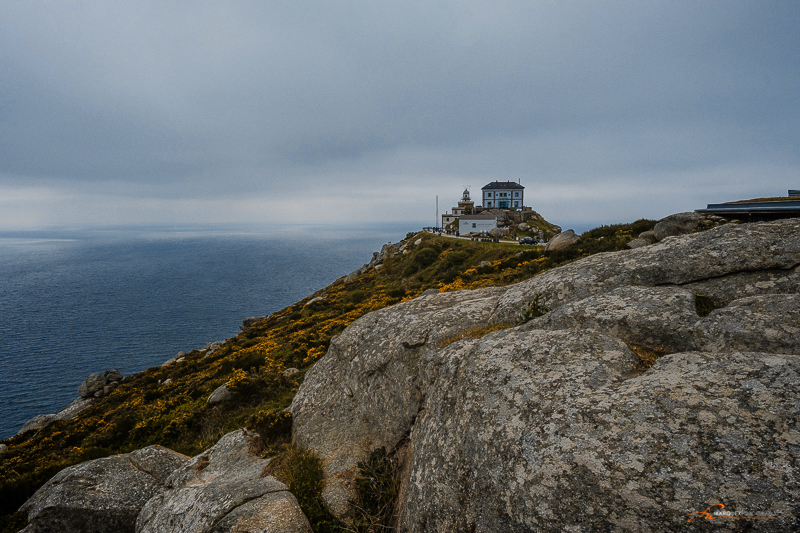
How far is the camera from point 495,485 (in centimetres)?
518

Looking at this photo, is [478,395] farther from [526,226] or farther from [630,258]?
[526,226]

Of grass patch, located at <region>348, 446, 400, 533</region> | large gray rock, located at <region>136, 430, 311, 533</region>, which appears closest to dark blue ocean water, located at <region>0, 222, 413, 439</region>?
large gray rock, located at <region>136, 430, 311, 533</region>

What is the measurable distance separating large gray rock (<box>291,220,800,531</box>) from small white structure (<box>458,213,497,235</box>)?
6756 cm

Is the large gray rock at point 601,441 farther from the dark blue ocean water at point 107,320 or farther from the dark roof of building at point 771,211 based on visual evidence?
the dark blue ocean water at point 107,320

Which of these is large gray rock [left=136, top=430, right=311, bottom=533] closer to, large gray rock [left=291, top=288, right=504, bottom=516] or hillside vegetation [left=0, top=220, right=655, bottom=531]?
hillside vegetation [left=0, top=220, right=655, bottom=531]

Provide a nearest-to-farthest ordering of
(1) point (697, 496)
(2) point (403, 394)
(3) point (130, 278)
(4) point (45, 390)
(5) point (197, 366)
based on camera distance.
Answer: (1) point (697, 496) → (2) point (403, 394) → (5) point (197, 366) → (4) point (45, 390) → (3) point (130, 278)

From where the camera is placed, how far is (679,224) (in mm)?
17938

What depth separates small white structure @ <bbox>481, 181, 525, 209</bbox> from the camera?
97.5 meters

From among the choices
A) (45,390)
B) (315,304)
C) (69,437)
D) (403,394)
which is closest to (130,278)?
(45,390)

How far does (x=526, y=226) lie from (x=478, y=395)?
236ft

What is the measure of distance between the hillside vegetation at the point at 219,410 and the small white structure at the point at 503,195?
63950 millimetres

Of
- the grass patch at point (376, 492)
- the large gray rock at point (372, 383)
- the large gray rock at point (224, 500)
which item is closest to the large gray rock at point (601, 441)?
the grass patch at point (376, 492)

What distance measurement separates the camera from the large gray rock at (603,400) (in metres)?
4.06

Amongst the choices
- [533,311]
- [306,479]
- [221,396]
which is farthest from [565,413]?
[221,396]
